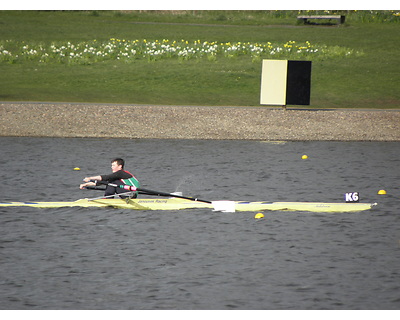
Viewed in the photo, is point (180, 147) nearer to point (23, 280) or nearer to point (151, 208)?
point (151, 208)

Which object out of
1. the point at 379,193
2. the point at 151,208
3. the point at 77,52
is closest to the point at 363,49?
the point at 77,52

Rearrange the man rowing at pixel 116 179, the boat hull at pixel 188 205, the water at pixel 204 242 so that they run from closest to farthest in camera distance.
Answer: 1. the water at pixel 204 242
2. the man rowing at pixel 116 179
3. the boat hull at pixel 188 205

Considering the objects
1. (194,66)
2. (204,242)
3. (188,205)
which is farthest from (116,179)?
(194,66)

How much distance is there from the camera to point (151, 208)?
67.5 feet

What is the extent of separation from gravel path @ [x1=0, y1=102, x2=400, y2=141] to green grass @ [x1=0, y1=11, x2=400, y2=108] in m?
3.58

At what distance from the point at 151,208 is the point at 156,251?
347 centimetres

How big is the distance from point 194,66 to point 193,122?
1271 cm

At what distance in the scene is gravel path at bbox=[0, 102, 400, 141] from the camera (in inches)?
1348

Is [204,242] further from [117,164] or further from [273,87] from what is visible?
[273,87]

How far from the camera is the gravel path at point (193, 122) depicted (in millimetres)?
34250

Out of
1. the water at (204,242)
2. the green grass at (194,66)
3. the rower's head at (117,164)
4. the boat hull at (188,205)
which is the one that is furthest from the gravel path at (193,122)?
the rower's head at (117,164)

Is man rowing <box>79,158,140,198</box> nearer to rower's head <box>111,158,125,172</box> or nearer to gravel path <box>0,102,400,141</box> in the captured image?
rower's head <box>111,158,125,172</box>

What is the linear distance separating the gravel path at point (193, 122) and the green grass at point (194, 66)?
11.8 ft

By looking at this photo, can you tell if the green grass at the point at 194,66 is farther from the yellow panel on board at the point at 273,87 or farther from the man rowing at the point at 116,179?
the man rowing at the point at 116,179
